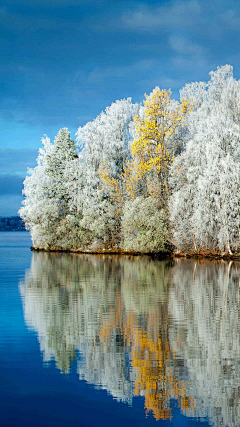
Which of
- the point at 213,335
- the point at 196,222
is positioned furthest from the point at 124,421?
the point at 196,222

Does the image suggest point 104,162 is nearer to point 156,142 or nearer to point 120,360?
point 156,142

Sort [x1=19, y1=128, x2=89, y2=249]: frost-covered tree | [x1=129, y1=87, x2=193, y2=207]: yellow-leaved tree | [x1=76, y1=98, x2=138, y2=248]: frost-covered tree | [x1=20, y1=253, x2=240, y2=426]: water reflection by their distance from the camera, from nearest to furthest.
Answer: [x1=20, y1=253, x2=240, y2=426]: water reflection < [x1=129, y1=87, x2=193, y2=207]: yellow-leaved tree < [x1=76, y1=98, x2=138, y2=248]: frost-covered tree < [x1=19, y1=128, x2=89, y2=249]: frost-covered tree

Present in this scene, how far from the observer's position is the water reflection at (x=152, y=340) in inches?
228

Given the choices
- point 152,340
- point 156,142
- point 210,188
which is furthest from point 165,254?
point 152,340

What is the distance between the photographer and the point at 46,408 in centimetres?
545

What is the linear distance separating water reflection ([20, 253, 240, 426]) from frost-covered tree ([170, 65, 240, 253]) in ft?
48.9

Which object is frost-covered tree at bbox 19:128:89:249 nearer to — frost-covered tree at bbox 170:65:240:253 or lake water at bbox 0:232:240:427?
frost-covered tree at bbox 170:65:240:253

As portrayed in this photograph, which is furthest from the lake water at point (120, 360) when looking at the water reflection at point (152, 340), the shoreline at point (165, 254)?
the shoreline at point (165, 254)

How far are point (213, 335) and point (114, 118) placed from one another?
36971 mm

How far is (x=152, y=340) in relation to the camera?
8430 millimetres

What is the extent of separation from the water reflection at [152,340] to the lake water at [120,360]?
2 cm

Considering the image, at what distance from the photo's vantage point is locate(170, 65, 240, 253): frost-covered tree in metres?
30.6

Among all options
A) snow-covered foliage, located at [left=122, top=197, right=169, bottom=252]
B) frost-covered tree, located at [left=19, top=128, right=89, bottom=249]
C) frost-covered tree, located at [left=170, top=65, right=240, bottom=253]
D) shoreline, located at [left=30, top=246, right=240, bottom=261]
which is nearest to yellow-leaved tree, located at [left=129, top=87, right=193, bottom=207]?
snow-covered foliage, located at [left=122, top=197, right=169, bottom=252]

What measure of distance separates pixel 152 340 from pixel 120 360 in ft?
4.44
